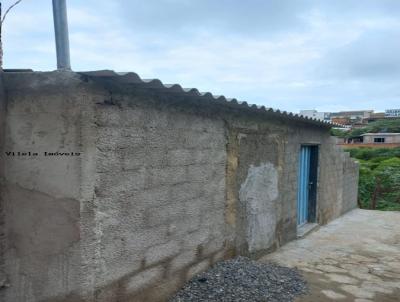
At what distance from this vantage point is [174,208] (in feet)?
11.8

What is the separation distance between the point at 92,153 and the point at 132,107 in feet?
1.87

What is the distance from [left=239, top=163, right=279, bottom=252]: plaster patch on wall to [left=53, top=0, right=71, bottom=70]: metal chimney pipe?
260 centimetres

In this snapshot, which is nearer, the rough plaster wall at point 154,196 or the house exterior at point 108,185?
the house exterior at point 108,185

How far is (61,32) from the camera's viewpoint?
362 centimetres

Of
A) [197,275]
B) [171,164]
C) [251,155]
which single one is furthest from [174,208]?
[251,155]

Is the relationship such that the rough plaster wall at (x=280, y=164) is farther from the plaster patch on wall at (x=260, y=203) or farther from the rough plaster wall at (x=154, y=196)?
the rough plaster wall at (x=154, y=196)

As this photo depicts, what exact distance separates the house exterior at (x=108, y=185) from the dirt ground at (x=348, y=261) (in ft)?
4.19

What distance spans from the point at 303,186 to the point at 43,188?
226 inches

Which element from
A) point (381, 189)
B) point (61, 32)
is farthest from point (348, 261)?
point (381, 189)

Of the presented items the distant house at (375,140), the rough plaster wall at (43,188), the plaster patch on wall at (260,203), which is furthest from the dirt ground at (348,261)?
the distant house at (375,140)

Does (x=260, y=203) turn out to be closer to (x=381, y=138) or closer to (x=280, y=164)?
(x=280, y=164)

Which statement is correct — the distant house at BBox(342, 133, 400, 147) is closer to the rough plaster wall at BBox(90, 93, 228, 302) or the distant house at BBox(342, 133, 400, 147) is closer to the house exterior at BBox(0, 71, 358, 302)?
the rough plaster wall at BBox(90, 93, 228, 302)

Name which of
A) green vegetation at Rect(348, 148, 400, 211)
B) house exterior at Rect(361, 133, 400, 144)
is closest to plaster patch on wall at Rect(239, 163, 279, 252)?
green vegetation at Rect(348, 148, 400, 211)

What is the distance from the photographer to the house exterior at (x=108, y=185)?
2.70 metres
